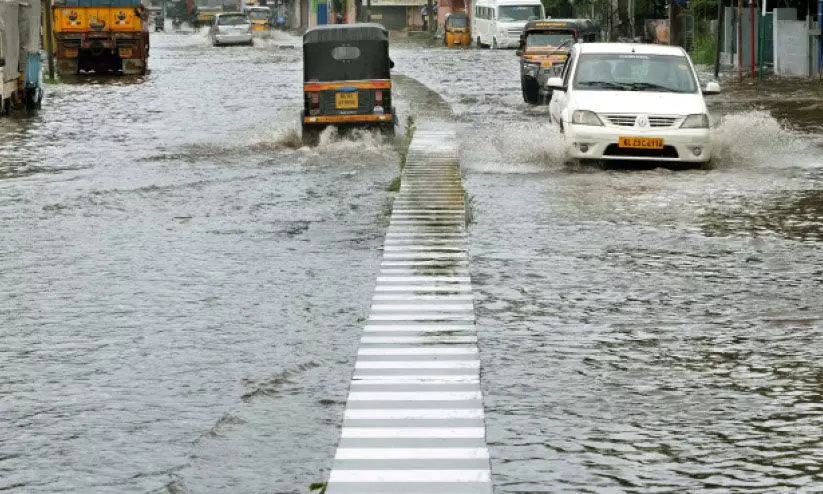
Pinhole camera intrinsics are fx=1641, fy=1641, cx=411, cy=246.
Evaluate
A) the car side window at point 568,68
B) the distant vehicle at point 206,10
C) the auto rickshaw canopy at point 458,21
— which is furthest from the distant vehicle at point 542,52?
the distant vehicle at point 206,10

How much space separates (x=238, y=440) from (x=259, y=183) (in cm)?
1089

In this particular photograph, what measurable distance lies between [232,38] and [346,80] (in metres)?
49.8

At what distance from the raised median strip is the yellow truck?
109 feet

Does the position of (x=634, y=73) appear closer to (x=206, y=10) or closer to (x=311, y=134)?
(x=311, y=134)

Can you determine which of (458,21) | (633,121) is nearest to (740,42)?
(633,121)

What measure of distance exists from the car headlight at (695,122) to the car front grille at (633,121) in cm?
15

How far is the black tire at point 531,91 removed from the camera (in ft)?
106

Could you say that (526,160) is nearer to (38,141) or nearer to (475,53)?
(38,141)

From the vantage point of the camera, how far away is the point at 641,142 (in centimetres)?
1823

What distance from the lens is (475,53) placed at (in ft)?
212

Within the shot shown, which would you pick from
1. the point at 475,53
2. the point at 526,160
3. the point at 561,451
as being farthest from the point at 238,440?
the point at 475,53

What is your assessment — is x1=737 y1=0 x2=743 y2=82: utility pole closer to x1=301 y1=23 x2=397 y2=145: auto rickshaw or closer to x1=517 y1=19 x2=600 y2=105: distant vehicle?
x1=517 y1=19 x2=600 y2=105: distant vehicle

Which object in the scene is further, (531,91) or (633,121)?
(531,91)

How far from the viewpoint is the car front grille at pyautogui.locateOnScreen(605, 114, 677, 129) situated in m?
18.3
